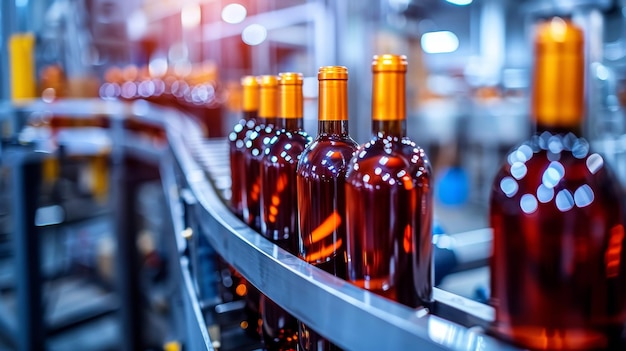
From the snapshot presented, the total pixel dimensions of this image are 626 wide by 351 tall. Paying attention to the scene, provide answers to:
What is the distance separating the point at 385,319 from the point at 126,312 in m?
1.97

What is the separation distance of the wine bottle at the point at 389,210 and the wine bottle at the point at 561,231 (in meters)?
0.11

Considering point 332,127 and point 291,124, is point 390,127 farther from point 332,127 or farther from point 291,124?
point 291,124

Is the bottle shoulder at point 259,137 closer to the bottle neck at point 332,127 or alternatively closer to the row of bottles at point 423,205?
the row of bottles at point 423,205

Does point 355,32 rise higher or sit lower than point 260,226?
higher

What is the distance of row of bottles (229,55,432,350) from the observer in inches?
19.3

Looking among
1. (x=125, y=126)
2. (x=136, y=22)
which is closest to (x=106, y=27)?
(x=136, y=22)

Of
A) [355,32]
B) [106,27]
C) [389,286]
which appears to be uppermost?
[106,27]

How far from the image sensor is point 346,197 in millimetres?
513

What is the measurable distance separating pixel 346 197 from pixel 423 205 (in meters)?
0.07

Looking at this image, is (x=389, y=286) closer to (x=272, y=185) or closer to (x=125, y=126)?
(x=272, y=185)

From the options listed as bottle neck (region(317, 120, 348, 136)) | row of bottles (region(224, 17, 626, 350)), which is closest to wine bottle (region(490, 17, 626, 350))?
row of bottles (region(224, 17, 626, 350))

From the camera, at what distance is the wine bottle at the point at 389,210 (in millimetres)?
487

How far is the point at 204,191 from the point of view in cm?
87

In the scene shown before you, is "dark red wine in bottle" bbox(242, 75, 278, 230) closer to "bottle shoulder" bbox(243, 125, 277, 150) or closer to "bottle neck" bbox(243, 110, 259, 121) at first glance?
"bottle shoulder" bbox(243, 125, 277, 150)
